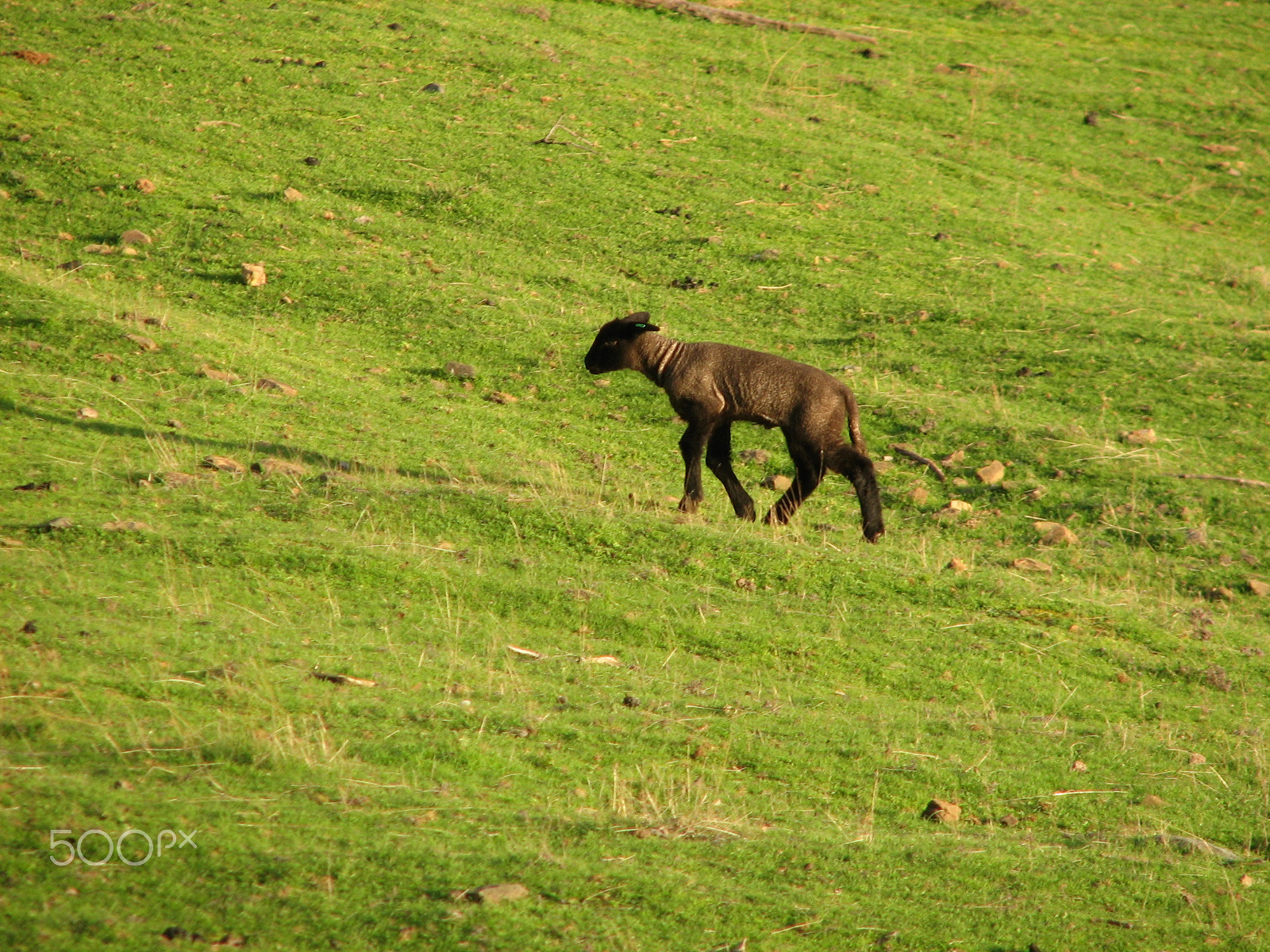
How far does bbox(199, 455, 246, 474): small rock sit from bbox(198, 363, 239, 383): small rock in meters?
2.03

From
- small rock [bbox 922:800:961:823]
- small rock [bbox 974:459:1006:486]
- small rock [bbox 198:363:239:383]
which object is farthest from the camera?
small rock [bbox 974:459:1006:486]

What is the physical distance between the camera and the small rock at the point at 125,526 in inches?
325

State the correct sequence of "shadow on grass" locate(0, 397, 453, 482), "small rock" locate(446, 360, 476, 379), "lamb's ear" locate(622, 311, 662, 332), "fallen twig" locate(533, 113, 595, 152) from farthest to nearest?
"fallen twig" locate(533, 113, 595, 152) → "small rock" locate(446, 360, 476, 379) → "lamb's ear" locate(622, 311, 662, 332) → "shadow on grass" locate(0, 397, 453, 482)

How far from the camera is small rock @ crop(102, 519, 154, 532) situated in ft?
27.1

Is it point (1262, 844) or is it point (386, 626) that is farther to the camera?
point (386, 626)

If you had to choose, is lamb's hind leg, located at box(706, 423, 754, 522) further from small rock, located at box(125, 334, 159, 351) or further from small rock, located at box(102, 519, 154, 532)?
small rock, located at box(125, 334, 159, 351)

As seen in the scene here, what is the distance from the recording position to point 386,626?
7785 millimetres

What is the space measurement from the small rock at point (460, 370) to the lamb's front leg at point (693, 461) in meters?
3.35

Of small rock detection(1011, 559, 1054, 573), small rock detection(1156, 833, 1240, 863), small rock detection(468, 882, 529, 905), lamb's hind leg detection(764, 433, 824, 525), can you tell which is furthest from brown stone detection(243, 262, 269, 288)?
small rock detection(1156, 833, 1240, 863)

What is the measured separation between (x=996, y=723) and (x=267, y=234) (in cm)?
1071

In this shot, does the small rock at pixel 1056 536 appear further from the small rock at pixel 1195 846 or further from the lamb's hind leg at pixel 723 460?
the small rock at pixel 1195 846

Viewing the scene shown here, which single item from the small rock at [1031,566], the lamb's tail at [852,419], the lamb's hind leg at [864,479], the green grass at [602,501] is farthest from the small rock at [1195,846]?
the lamb's tail at [852,419]

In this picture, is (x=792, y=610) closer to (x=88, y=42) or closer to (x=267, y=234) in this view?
(x=267, y=234)

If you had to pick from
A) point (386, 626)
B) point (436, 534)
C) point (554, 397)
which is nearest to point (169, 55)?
point (554, 397)
